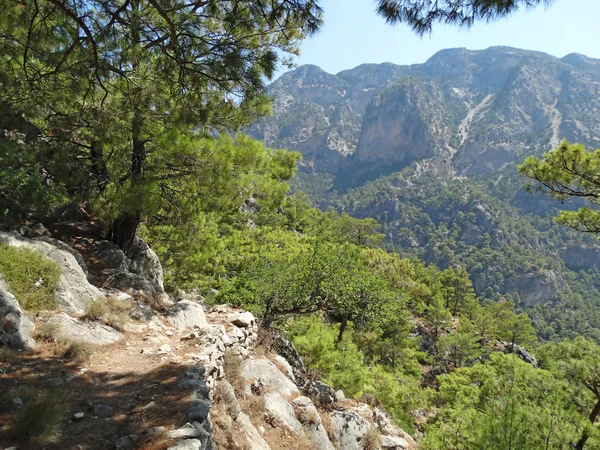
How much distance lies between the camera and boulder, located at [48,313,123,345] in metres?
4.93

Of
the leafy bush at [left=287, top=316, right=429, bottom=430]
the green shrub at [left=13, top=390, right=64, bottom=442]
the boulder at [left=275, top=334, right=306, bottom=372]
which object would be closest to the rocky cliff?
the green shrub at [left=13, top=390, right=64, bottom=442]

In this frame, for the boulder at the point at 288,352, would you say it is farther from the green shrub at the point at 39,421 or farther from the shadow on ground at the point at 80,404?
the green shrub at the point at 39,421

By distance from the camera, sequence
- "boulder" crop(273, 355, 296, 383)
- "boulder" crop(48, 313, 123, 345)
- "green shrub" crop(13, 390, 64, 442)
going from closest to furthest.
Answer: "green shrub" crop(13, 390, 64, 442)
"boulder" crop(48, 313, 123, 345)
"boulder" crop(273, 355, 296, 383)

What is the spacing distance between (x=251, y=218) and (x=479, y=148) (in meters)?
186

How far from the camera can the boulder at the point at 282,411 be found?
18.6 ft

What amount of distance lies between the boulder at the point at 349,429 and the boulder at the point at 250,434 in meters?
2.41

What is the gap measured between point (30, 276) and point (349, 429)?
19.6ft

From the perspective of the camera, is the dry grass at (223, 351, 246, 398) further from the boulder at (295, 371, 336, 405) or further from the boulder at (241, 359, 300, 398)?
the boulder at (295, 371, 336, 405)

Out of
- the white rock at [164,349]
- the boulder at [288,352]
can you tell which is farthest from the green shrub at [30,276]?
the boulder at [288,352]

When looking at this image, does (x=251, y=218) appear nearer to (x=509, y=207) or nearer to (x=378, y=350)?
(x=378, y=350)

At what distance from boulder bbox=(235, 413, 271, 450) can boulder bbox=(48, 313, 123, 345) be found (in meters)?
2.20

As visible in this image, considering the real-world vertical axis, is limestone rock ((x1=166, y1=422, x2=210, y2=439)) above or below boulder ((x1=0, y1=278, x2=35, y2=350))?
below

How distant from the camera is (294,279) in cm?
1021

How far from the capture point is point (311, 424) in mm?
6168
